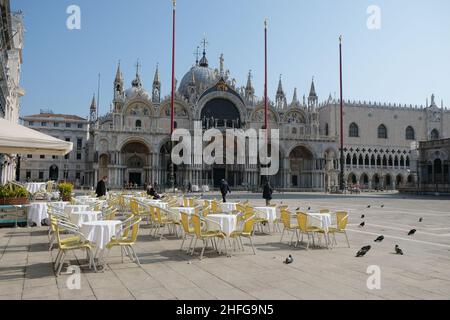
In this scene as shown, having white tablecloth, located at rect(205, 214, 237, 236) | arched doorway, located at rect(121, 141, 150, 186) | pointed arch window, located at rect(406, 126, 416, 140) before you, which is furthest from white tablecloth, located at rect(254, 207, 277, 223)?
pointed arch window, located at rect(406, 126, 416, 140)

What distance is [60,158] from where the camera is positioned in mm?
71812

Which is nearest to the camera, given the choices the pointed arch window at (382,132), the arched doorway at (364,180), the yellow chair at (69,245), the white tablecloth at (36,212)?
the yellow chair at (69,245)

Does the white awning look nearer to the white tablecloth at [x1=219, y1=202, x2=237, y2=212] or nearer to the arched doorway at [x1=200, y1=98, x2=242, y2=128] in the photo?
the white tablecloth at [x1=219, y1=202, x2=237, y2=212]

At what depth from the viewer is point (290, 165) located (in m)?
56.2

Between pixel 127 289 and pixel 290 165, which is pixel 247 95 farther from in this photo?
pixel 127 289

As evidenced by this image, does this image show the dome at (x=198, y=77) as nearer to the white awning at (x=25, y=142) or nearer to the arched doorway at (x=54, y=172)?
the arched doorway at (x=54, y=172)

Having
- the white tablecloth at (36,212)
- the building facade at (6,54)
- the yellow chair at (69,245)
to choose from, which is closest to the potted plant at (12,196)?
Answer: the white tablecloth at (36,212)

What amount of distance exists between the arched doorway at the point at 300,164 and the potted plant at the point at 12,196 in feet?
154

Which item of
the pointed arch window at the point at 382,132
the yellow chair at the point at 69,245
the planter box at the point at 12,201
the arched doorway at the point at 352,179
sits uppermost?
the pointed arch window at the point at 382,132

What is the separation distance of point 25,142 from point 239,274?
277 inches

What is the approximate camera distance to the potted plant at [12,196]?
38.2 ft

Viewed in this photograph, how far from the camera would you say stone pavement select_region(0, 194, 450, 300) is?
524 cm

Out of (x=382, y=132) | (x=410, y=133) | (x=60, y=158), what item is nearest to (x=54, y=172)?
(x=60, y=158)

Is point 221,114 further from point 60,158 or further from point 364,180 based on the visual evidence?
point 60,158
